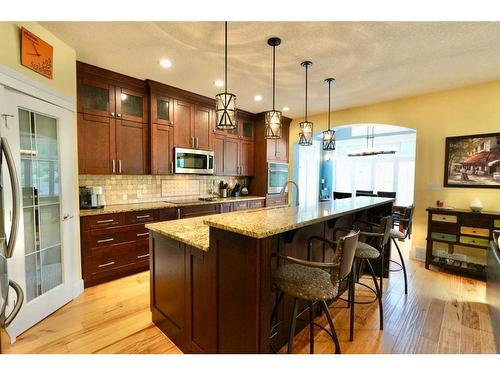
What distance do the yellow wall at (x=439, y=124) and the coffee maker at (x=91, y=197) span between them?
174 inches

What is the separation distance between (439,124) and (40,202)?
16.7 ft

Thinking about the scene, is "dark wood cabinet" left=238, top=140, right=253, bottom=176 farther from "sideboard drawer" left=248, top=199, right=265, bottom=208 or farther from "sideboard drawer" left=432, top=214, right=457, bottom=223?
"sideboard drawer" left=432, top=214, right=457, bottom=223

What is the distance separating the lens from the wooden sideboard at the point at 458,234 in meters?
3.06

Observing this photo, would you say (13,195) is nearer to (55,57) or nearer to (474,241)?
(55,57)

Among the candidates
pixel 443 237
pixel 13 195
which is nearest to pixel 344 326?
pixel 443 237

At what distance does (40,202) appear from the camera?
7.22 feet

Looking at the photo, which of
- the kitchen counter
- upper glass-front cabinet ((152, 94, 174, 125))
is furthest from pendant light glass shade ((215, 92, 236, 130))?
upper glass-front cabinet ((152, 94, 174, 125))

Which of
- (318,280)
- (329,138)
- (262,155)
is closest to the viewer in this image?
(318,280)

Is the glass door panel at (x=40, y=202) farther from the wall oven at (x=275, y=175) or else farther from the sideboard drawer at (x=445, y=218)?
the sideboard drawer at (x=445, y=218)

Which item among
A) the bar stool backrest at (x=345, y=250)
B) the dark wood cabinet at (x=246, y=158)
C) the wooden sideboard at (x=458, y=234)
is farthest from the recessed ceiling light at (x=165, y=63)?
the wooden sideboard at (x=458, y=234)

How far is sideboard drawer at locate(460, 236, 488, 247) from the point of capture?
308 cm

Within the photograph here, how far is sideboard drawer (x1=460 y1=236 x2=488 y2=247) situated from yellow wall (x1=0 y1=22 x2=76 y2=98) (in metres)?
5.06
